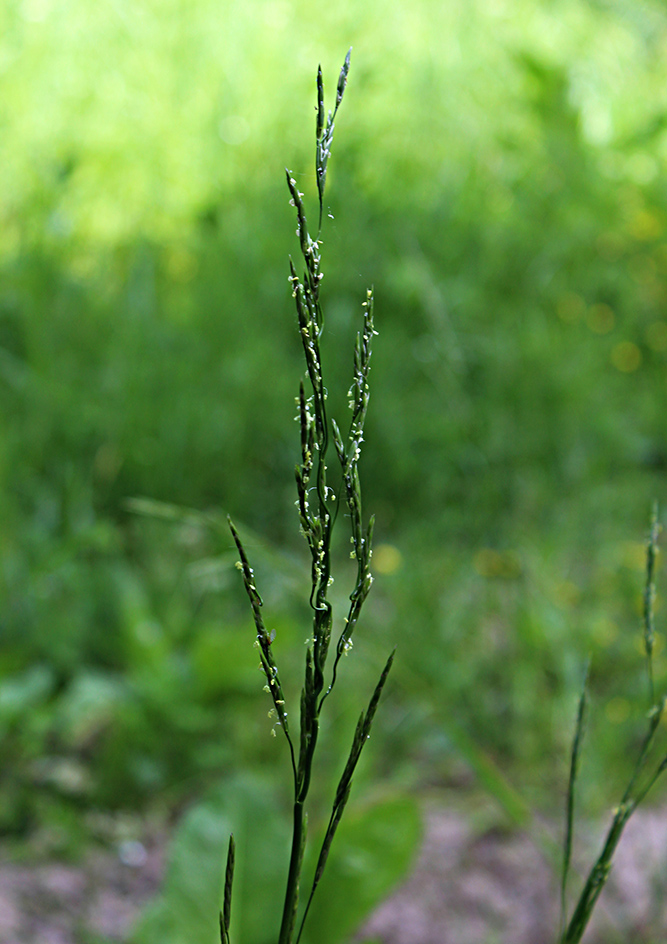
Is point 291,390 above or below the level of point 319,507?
above

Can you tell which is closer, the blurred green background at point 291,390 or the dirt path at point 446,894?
the dirt path at point 446,894

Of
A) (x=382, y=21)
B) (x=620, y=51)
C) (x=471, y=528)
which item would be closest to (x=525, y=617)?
(x=471, y=528)

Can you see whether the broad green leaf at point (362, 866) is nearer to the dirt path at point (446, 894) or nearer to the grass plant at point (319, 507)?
the dirt path at point (446, 894)

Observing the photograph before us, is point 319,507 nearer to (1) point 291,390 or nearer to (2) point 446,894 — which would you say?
(2) point 446,894

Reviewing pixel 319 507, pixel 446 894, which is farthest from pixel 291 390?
pixel 319 507

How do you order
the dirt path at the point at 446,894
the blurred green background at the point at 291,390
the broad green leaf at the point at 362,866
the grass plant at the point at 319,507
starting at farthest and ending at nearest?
the blurred green background at the point at 291,390 < the dirt path at the point at 446,894 < the broad green leaf at the point at 362,866 < the grass plant at the point at 319,507

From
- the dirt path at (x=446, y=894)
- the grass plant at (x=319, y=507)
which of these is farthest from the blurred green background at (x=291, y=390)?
the grass plant at (x=319, y=507)

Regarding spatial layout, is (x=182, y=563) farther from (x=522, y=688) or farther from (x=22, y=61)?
(x=22, y=61)

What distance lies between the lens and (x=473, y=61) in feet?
13.5

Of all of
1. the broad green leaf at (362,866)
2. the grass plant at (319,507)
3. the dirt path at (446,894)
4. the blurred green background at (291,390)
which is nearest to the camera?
the grass plant at (319,507)

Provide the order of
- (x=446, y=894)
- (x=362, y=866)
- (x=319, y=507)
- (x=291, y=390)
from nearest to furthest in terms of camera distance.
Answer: (x=319, y=507)
(x=362, y=866)
(x=446, y=894)
(x=291, y=390)

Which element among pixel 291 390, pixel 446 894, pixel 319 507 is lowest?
pixel 319 507

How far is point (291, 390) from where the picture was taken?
8.03 ft

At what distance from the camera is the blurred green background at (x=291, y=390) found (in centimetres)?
161
